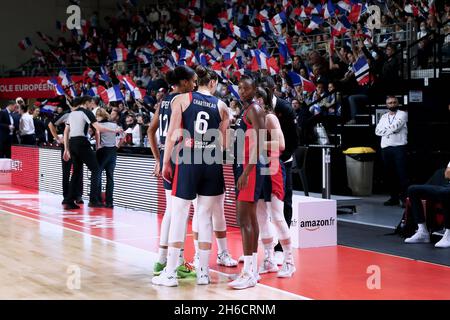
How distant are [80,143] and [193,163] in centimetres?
586

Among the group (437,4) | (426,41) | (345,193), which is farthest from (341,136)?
(437,4)

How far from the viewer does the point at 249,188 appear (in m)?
6.34

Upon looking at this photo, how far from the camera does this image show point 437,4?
15.8 m

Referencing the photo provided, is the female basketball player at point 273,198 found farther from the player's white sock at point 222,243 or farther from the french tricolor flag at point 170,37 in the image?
the french tricolor flag at point 170,37

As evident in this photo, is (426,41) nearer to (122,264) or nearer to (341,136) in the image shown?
(341,136)

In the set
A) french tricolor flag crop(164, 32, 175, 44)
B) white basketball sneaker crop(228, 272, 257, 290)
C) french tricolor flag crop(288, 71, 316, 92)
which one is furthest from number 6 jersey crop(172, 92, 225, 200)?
french tricolor flag crop(164, 32, 175, 44)

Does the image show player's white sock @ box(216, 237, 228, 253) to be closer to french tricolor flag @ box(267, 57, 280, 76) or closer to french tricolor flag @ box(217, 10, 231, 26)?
french tricolor flag @ box(267, 57, 280, 76)

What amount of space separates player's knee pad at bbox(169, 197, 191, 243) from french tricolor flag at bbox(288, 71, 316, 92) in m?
9.87

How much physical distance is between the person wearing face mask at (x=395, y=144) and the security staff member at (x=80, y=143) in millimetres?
4426

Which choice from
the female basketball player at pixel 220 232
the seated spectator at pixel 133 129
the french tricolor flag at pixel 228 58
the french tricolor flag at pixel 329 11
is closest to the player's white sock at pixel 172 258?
the female basketball player at pixel 220 232

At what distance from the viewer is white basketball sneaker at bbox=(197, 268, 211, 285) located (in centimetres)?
656

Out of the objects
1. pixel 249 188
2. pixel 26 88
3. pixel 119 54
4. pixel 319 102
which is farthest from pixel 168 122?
pixel 26 88

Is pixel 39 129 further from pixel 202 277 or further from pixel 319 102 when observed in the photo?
pixel 202 277
